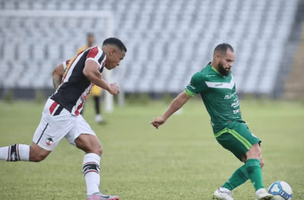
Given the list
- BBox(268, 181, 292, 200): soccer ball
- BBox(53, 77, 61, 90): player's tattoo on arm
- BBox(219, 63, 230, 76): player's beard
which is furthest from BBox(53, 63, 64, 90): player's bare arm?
BBox(268, 181, 292, 200): soccer ball

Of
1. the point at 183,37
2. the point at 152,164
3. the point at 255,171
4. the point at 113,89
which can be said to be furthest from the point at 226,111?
the point at 183,37

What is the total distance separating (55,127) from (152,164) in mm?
3560

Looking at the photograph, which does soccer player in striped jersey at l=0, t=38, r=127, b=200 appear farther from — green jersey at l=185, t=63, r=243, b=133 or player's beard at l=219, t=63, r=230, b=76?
player's beard at l=219, t=63, r=230, b=76

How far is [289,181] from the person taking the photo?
7840 mm

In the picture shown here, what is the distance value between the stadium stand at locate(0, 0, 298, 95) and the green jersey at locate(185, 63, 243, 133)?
1970 centimetres

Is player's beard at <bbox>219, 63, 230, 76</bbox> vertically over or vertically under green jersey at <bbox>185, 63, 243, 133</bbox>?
over

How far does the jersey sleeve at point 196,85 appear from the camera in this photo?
20.3 ft

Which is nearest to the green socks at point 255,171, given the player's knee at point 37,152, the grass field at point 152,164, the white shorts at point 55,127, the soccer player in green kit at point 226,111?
the soccer player in green kit at point 226,111

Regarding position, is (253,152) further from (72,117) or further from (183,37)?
(183,37)

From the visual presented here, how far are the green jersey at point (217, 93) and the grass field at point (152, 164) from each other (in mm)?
985

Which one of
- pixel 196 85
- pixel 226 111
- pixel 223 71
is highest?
pixel 223 71

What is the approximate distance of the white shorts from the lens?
6043mm

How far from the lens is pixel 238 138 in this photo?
240 inches

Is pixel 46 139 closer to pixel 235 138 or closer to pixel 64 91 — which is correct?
pixel 64 91
